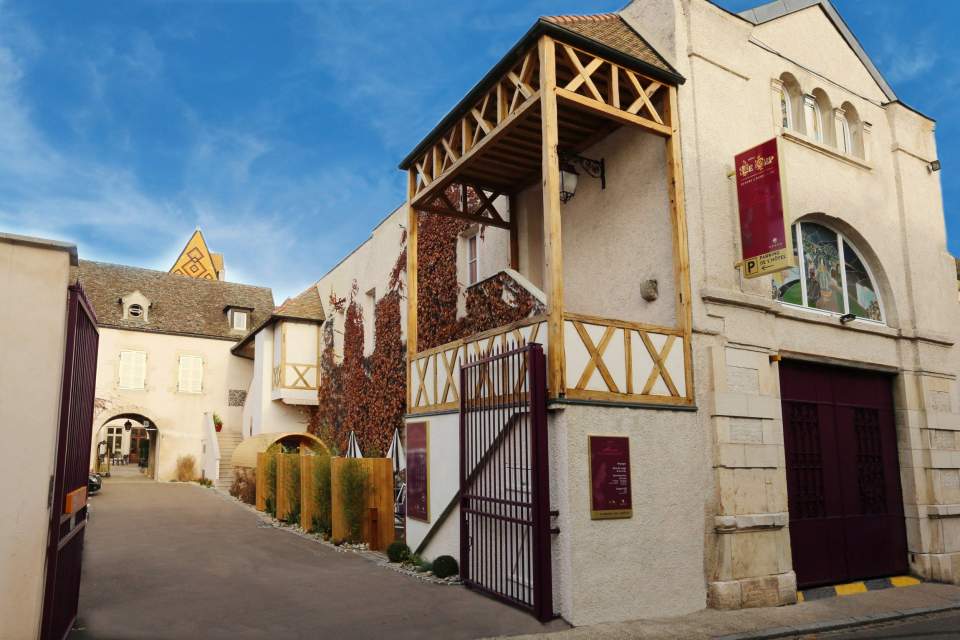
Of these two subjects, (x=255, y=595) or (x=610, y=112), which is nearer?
(x=255, y=595)

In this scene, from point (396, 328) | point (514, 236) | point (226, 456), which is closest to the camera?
point (514, 236)

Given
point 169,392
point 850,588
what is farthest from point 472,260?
point 169,392

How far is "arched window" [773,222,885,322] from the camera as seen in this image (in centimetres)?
924

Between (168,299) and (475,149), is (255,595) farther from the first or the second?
(168,299)

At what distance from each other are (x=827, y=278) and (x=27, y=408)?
9170mm

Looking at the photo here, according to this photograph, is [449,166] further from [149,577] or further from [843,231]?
[149,577]

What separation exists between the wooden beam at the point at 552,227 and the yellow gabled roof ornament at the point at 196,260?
1516 inches

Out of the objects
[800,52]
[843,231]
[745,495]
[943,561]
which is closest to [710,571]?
[745,495]

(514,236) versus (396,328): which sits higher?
(514,236)

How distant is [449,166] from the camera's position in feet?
31.2

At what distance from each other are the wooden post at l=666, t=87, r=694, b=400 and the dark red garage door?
1.74 m

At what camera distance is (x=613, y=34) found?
8375 millimetres

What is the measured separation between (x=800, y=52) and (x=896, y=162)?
2412 mm

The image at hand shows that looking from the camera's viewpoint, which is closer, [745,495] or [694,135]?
[745,495]
